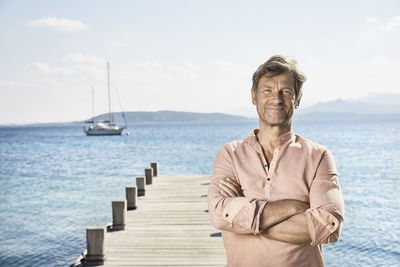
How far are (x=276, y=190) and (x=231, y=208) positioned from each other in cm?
28

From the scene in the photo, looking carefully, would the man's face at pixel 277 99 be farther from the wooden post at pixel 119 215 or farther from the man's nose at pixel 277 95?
the wooden post at pixel 119 215

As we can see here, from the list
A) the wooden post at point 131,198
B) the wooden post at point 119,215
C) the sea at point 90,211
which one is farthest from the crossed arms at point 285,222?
the sea at point 90,211

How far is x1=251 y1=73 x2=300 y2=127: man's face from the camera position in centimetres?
248

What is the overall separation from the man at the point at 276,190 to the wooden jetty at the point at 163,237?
457 centimetres

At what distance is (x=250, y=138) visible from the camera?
2.55 metres

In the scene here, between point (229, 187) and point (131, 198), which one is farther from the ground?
point (229, 187)

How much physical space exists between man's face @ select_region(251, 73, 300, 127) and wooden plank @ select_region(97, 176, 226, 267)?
4.74 m

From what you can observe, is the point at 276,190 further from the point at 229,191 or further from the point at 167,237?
the point at 167,237

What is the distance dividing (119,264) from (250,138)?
4.94 m

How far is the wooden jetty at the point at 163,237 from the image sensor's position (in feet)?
22.5

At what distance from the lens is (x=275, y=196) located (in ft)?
7.76

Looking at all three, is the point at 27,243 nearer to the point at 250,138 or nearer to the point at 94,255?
the point at 94,255

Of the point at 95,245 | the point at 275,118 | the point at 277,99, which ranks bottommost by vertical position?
the point at 95,245

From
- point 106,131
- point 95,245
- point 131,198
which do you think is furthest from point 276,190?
point 106,131
